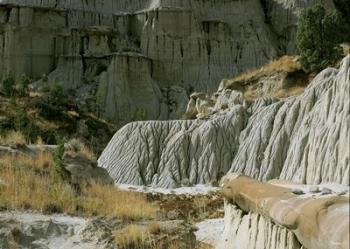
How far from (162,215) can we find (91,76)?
43.0m

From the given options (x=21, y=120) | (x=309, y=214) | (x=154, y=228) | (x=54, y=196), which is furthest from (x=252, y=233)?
(x=21, y=120)

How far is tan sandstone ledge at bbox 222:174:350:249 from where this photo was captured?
4574 mm

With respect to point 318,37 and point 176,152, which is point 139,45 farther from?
point 176,152

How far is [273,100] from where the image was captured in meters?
21.6

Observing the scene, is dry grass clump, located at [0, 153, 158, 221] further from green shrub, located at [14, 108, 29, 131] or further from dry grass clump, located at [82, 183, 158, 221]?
green shrub, located at [14, 108, 29, 131]

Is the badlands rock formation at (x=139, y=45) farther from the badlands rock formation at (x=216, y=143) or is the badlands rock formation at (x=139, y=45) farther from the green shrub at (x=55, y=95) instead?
the badlands rock formation at (x=216, y=143)

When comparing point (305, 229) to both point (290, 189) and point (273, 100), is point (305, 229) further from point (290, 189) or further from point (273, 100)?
point (273, 100)

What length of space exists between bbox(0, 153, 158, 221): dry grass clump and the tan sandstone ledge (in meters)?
4.25

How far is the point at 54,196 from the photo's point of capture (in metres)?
11.2

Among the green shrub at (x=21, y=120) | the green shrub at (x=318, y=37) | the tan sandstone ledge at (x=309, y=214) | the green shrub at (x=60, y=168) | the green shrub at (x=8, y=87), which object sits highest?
the green shrub at (x=318, y=37)

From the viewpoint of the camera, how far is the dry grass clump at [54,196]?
416 inches

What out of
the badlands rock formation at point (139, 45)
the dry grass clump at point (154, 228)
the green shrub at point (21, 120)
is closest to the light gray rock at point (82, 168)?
the dry grass clump at point (154, 228)

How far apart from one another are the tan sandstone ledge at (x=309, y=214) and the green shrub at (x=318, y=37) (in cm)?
2279

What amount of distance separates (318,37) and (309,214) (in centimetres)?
2648
